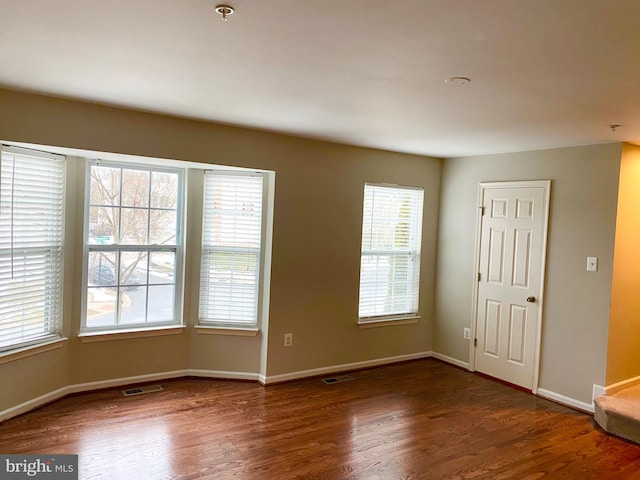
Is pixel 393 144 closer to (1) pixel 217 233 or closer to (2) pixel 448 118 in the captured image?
(2) pixel 448 118

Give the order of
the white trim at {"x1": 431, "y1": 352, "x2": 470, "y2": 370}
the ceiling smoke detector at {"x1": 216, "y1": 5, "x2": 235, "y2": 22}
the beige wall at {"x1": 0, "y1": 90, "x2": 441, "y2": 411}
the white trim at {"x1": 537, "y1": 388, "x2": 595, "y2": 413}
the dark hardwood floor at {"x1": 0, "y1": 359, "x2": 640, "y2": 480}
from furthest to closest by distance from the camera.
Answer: the white trim at {"x1": 431, "y1": 352, "x2": 470, "y2": 370} < the white trim at {"x1": 537, "y1": 388, "x2": 595, "y2": 413} < the beige wall at {"x1": 0, "y1": 90, "x2": 441, "y2": 411} < the dark hardwood floor at {"x1": 0, "y1": 359, "x2": 640, "y2": 480} < the ceiling smoke detector at {"x1": 216, "y1": 5, "x2": 235, "y2": 22}

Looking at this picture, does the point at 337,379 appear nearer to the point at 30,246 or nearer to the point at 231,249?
the point at 231,249

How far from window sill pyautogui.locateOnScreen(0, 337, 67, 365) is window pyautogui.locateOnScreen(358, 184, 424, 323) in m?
2.72

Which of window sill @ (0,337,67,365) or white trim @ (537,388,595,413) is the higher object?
window sill @ (0,337,67,365)

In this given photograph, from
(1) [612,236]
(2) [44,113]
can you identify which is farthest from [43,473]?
(1) [612,236]

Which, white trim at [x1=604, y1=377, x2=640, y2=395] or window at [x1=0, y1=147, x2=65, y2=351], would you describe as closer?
window at [x1=0, y1=147, x2=65, y2=351]

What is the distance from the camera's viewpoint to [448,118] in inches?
126

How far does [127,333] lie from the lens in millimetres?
3924

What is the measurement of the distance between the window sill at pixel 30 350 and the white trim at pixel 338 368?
1.70 m

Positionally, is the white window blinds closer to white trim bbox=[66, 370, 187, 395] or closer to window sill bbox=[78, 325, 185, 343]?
window sill bbox=[78, 325, 185, 343]

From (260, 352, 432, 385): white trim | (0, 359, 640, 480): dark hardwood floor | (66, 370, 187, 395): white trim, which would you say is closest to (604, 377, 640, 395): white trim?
(0, 359, 640, 480): dark hardwood floor

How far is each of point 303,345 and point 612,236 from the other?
2790mm

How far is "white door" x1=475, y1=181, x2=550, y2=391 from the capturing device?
14.0 feet

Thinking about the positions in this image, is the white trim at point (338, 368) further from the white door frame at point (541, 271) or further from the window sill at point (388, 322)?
the white door frame at point (541, 271)
